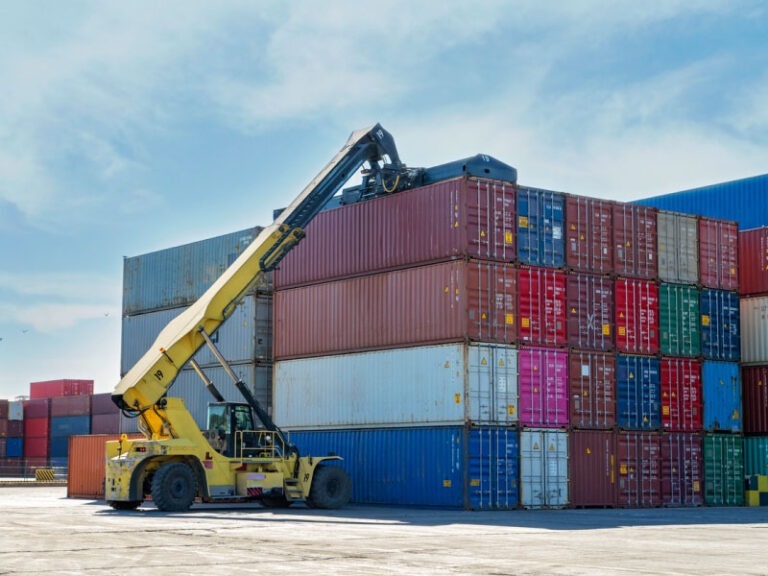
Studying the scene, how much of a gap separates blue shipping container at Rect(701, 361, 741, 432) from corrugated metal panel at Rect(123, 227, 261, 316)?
53.6ft

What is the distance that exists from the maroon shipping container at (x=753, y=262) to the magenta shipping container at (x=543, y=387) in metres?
10.2

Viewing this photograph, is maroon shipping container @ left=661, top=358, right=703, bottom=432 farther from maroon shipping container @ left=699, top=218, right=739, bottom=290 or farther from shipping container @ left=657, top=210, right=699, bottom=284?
maroon shipping container @ left=699, top=218, right=739, bottom=290

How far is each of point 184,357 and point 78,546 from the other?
472 inches

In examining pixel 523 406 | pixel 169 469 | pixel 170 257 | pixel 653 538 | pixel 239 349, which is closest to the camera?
pixel 653 538

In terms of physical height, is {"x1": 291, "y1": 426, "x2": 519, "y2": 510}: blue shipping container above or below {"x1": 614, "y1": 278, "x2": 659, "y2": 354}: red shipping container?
below

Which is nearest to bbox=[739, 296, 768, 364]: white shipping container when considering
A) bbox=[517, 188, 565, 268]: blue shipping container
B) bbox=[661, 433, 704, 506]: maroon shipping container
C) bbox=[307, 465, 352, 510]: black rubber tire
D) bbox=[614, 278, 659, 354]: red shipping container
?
bbox=[661, 433, 704, 506]: maroon shipping container

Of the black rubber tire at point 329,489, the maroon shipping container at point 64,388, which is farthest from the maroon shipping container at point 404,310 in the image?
the maroon shipping container at point 64,388

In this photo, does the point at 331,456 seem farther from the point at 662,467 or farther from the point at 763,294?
the point at 763,294

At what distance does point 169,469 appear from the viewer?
2825 centimetres

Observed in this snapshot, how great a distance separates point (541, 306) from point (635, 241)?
4.69m

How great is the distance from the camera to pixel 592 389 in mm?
34156

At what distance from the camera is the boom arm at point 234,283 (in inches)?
1138

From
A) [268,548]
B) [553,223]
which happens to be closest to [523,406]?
[553,223]

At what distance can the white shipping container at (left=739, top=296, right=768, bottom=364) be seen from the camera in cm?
3941
